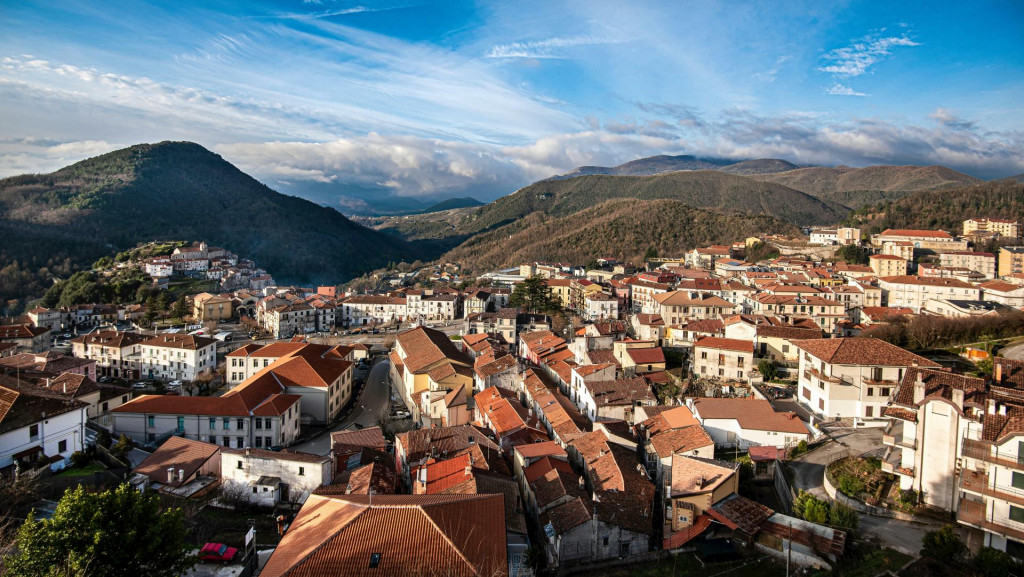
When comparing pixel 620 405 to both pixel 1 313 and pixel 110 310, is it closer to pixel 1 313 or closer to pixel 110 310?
pixel 110 310

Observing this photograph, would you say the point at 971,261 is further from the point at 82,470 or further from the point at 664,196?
the point at 664,196

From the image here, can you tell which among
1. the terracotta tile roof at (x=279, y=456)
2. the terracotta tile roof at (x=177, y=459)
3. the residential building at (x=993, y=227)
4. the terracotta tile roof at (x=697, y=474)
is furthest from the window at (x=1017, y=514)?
the residential building at (x=993, y=227)

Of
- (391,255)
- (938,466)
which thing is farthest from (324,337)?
(391,255)

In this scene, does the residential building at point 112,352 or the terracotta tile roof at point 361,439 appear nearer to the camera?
the terracotta tile roof at point 361,439

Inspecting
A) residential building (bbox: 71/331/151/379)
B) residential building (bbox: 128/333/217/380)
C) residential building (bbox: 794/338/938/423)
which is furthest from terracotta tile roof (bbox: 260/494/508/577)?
residential building (bbox: 71/331/151/379)

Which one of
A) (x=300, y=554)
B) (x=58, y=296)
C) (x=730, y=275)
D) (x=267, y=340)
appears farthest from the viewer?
(x=58, y=296)

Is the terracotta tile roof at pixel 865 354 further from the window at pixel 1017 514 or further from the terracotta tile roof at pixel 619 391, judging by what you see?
the window at pixel 1017 514
